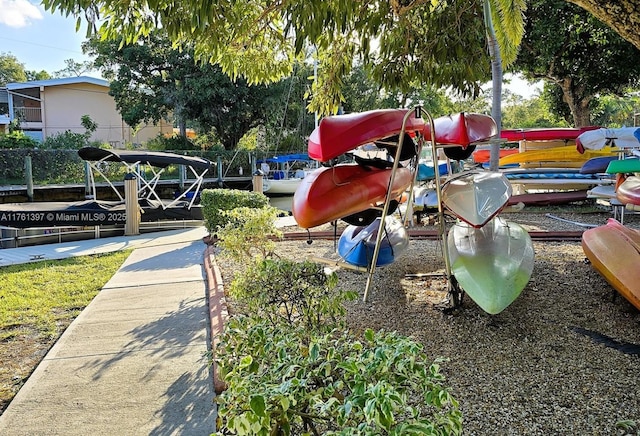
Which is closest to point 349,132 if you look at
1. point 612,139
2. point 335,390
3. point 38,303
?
point 335,390

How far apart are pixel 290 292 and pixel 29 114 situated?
32.2 metres

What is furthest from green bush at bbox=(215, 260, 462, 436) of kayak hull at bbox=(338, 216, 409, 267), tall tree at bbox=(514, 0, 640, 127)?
tall tree at bbox=(514, 0, 640, 127)

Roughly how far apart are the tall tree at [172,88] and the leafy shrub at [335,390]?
24057mm

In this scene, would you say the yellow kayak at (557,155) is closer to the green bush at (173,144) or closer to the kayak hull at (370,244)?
the kayak hull at (370,244)

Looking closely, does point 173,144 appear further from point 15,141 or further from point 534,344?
point 534,344

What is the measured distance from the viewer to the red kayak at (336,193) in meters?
4.62

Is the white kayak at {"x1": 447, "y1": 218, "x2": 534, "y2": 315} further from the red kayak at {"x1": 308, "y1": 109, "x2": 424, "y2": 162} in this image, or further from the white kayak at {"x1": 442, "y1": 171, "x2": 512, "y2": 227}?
the red kayak at {"x1": 308, "y1": 109, "x2": 424, "y2": 162}

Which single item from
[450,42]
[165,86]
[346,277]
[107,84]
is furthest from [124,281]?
[107,84]

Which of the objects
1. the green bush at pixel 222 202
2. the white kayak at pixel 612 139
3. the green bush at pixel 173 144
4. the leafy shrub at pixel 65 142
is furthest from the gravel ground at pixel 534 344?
the green bush at pixel 173 144

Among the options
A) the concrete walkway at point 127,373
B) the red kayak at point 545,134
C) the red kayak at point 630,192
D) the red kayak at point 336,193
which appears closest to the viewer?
the concrete walkway at point 127,373

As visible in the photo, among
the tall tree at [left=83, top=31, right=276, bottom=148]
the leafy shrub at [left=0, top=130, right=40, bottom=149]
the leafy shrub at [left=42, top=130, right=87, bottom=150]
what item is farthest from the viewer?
the tall tree at [left=83, top=31, right=276, bottom=148]

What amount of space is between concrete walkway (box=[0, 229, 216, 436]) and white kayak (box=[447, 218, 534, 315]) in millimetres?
2374

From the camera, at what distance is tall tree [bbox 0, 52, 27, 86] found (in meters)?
48.6

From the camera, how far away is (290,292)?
3.47m
